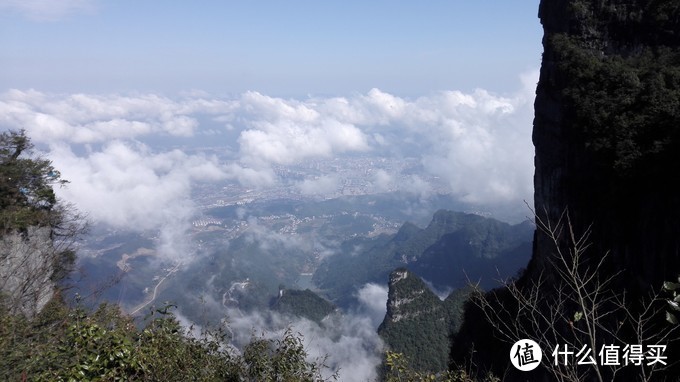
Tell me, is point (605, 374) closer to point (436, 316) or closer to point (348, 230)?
point (436, 316)

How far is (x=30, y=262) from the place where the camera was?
13.4 meters

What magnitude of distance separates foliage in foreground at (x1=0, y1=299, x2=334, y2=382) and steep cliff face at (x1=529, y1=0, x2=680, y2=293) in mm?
8489

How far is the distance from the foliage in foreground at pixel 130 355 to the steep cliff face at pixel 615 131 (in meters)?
8.49

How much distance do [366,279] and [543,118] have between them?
249 feet

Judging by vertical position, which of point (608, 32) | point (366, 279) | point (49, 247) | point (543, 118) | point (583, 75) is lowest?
point (366, 279)

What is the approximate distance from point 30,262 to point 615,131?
16409mm

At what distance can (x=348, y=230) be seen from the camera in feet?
443

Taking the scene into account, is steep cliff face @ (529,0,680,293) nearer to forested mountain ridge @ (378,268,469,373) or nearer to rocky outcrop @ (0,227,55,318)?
rocky outcrop @ (0,227,55,318)

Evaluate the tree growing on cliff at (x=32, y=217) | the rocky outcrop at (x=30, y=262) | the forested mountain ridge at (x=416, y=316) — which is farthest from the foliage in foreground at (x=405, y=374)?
the forested mountain ridge at (x=416, y=316)

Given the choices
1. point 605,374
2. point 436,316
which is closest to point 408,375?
point 605,374

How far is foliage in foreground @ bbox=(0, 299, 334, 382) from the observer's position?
5375 mm

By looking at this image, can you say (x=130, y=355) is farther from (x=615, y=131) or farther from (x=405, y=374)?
(x=615, y=131)

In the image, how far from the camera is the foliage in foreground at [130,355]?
212 inches

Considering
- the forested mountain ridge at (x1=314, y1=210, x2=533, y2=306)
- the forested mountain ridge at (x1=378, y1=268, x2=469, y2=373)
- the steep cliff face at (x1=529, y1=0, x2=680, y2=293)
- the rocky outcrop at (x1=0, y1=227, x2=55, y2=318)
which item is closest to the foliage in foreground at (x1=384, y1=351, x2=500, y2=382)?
the steep cliff face at (x1=529, y1=0, x2=680, y2=293)
